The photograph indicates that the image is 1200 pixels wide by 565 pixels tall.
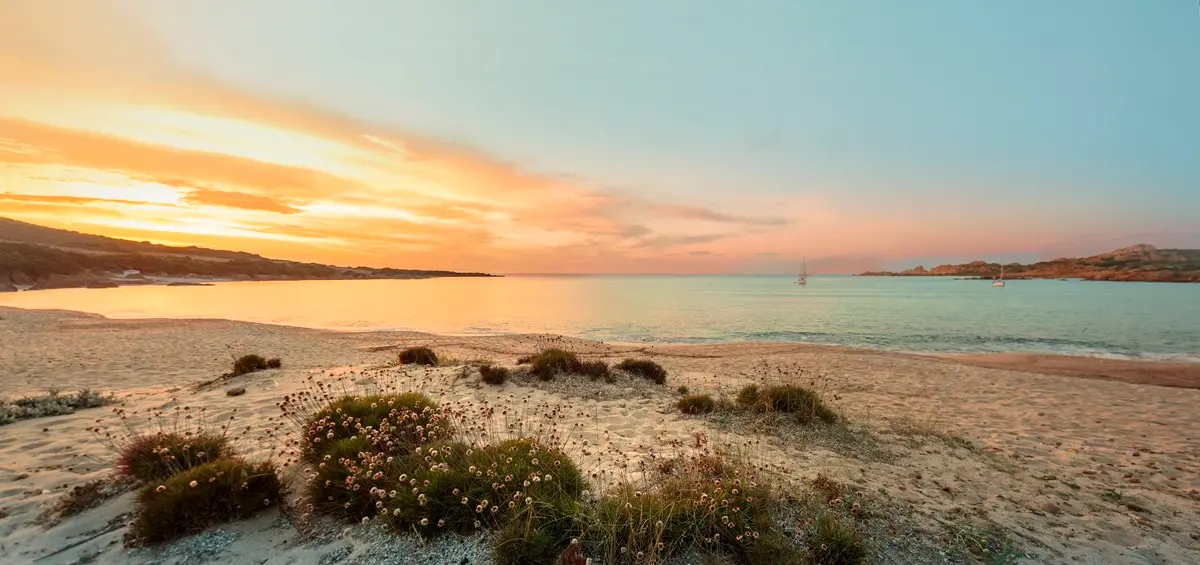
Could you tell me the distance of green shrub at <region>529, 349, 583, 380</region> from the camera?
1287cm

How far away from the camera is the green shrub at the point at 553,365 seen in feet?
42.2

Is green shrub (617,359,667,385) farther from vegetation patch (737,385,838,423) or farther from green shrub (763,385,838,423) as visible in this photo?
green shrub (763,385,838,423)

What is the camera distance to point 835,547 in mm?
4258

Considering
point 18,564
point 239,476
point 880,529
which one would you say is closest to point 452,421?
point 239,476

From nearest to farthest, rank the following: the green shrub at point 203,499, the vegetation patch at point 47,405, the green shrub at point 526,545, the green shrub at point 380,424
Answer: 1. the green shrub at point 526,545
2. the green shrub at point 203,499
3. the green shrub at point 380,424
4. the vegetation patch at point 47,405

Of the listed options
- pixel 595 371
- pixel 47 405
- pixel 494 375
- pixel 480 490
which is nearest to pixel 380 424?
pixel 480 490

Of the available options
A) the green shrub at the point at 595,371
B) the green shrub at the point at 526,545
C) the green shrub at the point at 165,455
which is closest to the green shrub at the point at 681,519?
the green shrub at the point at 526,545

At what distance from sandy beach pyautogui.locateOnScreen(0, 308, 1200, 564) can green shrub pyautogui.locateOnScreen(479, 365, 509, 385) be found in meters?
0.23

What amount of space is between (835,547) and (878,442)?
16.9 feet

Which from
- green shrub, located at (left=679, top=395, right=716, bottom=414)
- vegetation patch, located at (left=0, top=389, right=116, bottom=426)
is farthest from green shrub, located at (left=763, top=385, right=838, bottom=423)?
vegetation patch, located at (left=0, top=389, right=116, bottom=426)

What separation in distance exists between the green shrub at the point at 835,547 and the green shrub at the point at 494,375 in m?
8.85

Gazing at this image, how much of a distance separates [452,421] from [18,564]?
422 centimetres

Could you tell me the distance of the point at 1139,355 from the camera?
23.5 m

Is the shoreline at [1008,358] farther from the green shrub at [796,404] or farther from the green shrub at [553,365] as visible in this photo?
the green shrub at [796,404]
